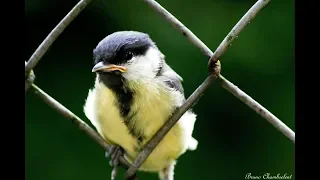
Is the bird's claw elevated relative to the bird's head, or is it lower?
lower

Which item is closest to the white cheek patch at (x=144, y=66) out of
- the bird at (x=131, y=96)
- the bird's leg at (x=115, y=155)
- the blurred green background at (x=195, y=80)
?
the bird at (x=131, y=96)

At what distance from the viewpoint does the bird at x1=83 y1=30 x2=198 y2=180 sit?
2.76ft

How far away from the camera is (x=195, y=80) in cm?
137

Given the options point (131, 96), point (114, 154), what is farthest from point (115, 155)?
point (131, 96)

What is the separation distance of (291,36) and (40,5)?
0.67 m

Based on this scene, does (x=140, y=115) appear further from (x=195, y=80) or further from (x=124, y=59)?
(x=195, y=80)

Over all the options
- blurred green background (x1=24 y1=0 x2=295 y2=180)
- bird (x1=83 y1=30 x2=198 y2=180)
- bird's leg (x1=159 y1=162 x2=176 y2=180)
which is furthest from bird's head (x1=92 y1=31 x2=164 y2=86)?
blurred green background (x1=24 y1=0 x2=295 y2=180)

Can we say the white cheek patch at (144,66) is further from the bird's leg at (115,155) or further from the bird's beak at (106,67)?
the bird's leg at (115,155)

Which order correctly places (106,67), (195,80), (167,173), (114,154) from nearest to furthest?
(106,67) < (114,154) < (167,173) < (195,80)

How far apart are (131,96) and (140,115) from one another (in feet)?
0.11

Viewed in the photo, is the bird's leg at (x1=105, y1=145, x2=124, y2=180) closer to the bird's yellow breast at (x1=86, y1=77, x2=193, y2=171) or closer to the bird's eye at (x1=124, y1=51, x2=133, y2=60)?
the bird's yellow breast at (x1=86, y1=77, x2=193, y2=171)

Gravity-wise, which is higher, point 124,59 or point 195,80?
point 124,59
